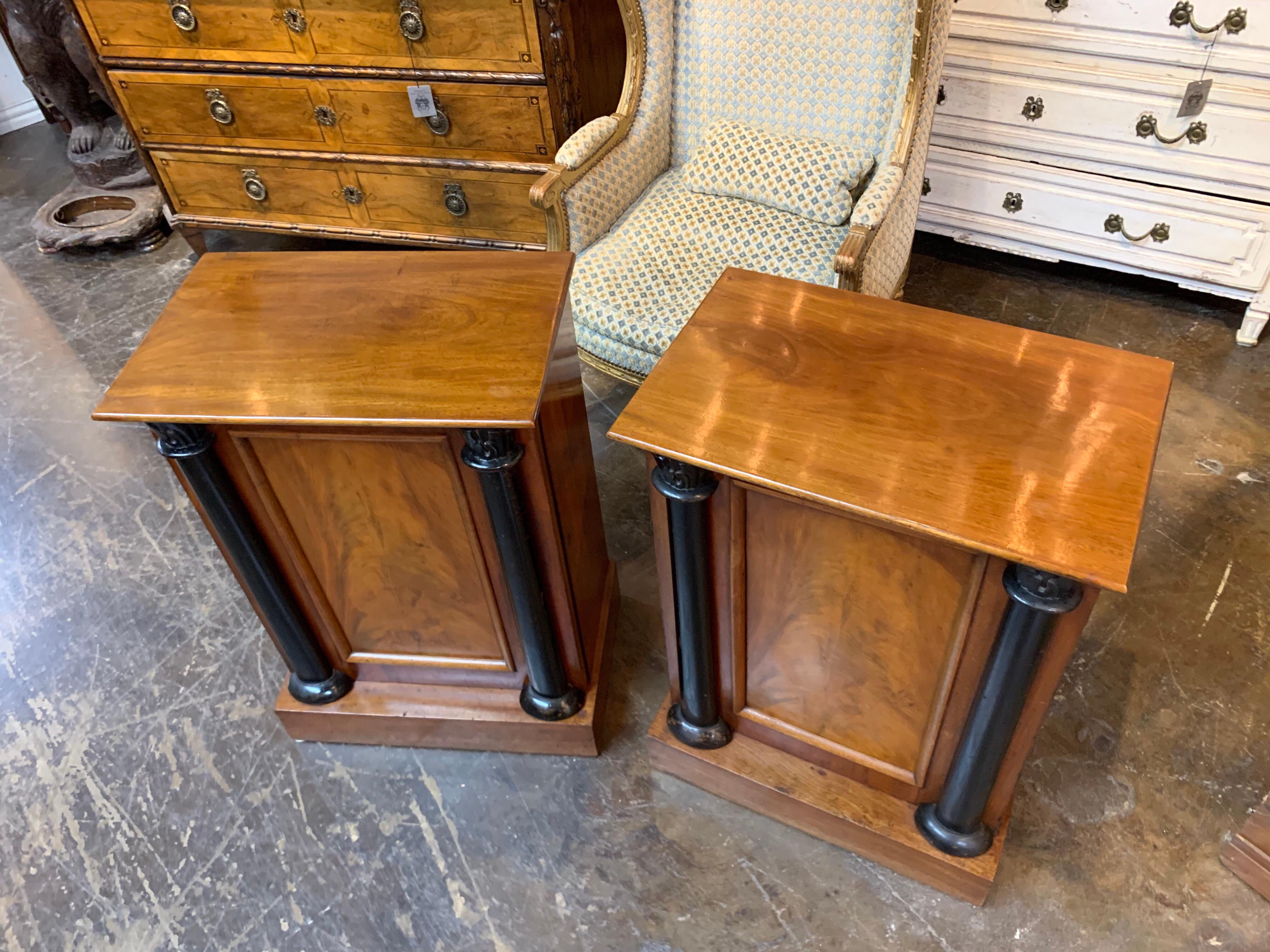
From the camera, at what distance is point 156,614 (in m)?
1.96

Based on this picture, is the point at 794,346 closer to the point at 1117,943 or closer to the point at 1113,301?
the point at 1117,943

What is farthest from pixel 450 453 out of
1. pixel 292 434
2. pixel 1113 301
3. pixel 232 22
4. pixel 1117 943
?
pixel 1113 301

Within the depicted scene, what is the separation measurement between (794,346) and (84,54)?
3294 mm

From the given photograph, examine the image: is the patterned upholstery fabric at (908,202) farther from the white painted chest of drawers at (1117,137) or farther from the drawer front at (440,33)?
the drawer front at (440,33)

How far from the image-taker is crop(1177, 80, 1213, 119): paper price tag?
6.60 ft

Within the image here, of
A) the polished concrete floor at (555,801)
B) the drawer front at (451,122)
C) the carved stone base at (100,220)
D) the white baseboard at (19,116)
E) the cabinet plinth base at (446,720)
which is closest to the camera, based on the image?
the polished concrete floor at (555,801)

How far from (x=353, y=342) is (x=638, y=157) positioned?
114 centimetres

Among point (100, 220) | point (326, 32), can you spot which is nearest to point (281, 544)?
point (326, 32)

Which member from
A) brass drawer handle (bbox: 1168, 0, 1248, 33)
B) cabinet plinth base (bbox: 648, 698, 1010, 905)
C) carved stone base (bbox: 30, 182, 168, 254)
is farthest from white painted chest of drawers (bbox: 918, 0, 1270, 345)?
carved stone base (bbox: 30, 182, 168, 254)

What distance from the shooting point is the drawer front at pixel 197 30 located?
7.73 feet

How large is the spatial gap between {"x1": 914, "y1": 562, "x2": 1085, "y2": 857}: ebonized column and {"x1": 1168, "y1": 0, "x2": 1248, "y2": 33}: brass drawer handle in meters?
1.72

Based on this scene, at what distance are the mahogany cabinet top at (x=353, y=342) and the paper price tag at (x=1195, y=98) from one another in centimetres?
165

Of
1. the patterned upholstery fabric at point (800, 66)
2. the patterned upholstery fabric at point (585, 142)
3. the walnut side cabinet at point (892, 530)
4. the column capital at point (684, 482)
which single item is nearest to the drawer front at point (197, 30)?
the patterned upholstery fabric at point (585, 142)

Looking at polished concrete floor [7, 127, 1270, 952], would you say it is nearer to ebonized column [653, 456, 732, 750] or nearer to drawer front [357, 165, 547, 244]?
ebonized column [653, 456, 732, 750]
